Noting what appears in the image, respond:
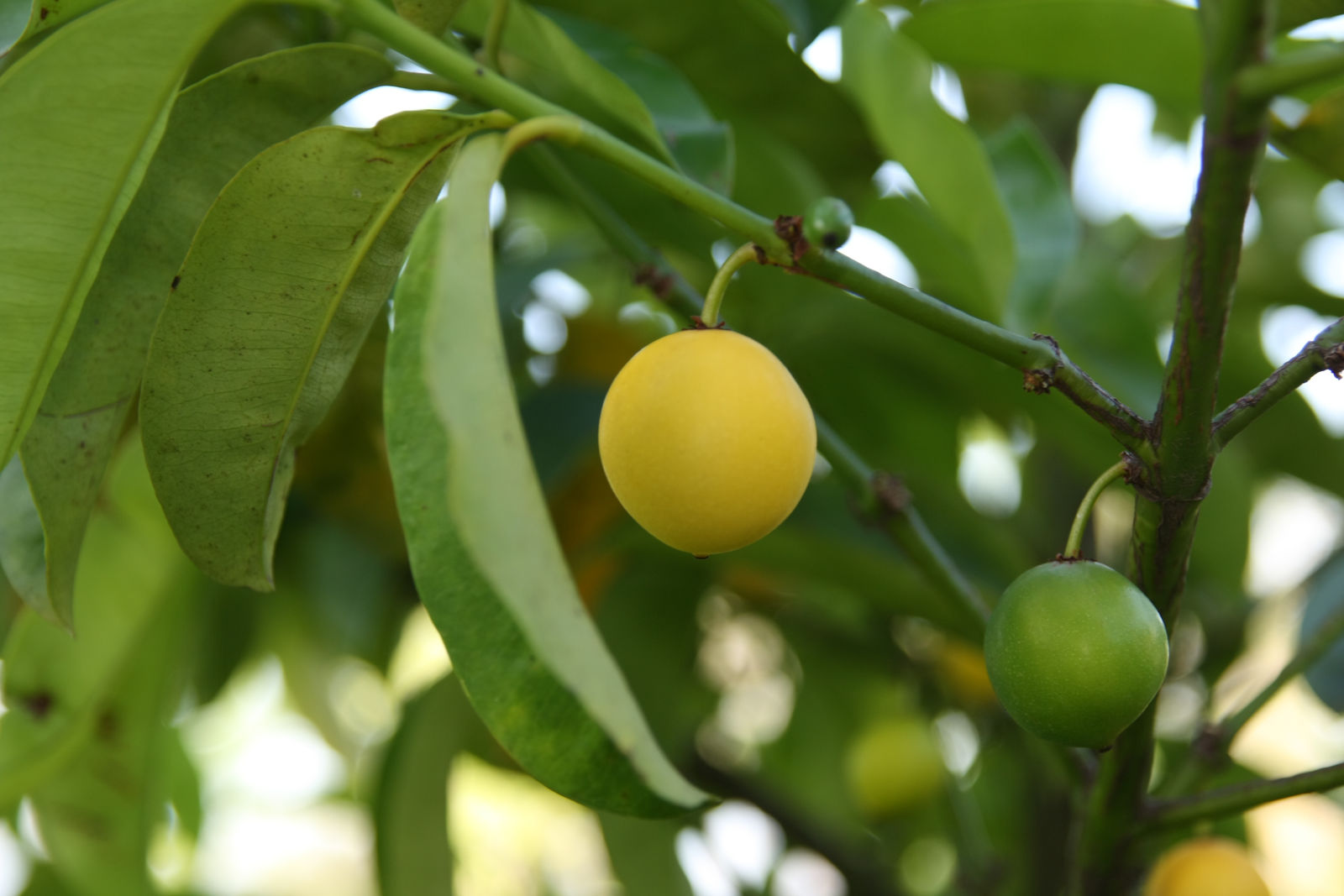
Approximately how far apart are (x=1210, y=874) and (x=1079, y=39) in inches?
29.0

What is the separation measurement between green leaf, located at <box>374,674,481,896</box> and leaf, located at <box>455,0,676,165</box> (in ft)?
1.96

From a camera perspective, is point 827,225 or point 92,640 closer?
point 827,225

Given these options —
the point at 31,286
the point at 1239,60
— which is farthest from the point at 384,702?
the point at 1239,60

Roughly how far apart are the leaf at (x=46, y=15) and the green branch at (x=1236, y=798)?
799 millimetres

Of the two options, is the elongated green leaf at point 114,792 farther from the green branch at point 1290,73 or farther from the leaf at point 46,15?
the green branch at point 1290,73

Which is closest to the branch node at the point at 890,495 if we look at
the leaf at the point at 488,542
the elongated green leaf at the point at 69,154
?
the leaf at the point at 488,542

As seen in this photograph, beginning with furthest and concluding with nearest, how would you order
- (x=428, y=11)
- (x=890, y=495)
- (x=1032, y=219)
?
(x=1032, y=219)
(x=890, y=495)
(x=428, y=11)

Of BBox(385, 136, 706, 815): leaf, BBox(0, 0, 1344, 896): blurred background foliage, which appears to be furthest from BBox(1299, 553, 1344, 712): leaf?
BBox(385, 136, 706, 815): leaf

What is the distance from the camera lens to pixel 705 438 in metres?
0.54

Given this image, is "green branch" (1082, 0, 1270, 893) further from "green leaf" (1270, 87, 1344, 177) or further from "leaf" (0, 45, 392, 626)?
"leaf" (0, 45, 392, 626)

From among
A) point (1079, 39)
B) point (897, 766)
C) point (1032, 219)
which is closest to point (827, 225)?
point (1032, 219)

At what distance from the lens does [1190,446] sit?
1.74 ft

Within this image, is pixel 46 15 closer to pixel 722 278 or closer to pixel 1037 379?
pixel 722 278

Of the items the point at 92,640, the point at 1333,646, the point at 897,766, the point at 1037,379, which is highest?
the point at 1037,379
